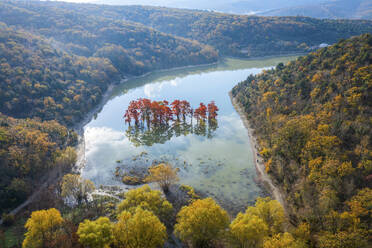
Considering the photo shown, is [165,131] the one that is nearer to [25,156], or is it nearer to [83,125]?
[83,125]

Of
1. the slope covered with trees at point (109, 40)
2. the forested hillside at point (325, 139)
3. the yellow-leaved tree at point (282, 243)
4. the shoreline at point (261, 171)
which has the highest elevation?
the slope covered with trees at point (109, 40)

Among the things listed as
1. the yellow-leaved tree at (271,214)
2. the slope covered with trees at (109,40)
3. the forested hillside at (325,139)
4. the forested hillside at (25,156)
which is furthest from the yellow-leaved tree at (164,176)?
the slope covered with trees at (109,40)

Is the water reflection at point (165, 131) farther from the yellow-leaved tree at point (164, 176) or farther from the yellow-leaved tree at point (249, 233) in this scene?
the yellow-leaved tree at point (249, 233)

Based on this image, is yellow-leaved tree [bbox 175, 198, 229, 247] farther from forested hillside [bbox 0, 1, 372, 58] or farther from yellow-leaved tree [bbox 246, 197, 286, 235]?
forested hillside [bbox 0, 1, 372, 58]

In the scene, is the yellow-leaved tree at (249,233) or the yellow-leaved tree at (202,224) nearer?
the yellow-leaved tree at (249,233)

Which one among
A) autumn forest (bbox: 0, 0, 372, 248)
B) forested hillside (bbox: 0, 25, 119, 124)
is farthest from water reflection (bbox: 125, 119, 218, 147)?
forested hillside (bbox: 0, 25, 119, 124)

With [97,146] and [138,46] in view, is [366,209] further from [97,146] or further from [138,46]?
[138,46]

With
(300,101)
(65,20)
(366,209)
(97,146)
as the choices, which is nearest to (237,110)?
(300,101)
